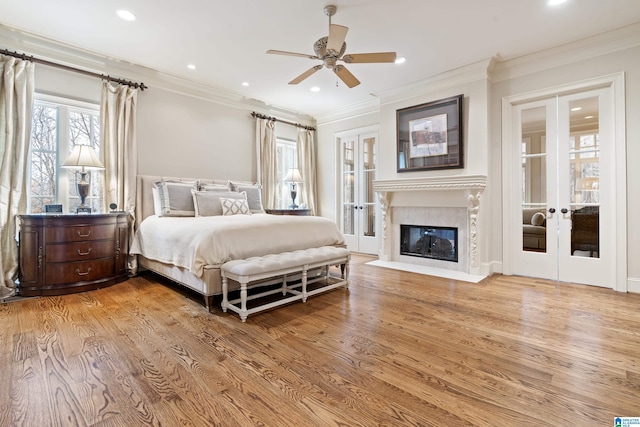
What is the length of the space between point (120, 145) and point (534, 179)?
5.37m

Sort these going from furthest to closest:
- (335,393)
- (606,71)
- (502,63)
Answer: (502,63)
(606,71)
(335,393)

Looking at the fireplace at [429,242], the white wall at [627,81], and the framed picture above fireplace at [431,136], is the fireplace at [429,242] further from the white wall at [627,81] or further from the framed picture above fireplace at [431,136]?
the white wall at [627,81]

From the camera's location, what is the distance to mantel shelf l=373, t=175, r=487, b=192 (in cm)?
398

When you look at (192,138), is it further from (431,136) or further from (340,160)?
(431,136)

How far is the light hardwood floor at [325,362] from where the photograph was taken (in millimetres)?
1425

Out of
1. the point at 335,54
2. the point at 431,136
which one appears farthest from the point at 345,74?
the point at 431,136

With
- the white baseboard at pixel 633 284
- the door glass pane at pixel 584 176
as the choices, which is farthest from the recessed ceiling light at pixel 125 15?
the white baseboard at pixel 633 284

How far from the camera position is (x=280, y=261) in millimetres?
2807

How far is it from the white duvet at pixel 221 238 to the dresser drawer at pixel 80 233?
1.23ft

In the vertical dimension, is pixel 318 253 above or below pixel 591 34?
below

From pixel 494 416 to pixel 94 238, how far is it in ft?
13.0

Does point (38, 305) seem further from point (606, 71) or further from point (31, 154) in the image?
point (606, 71)

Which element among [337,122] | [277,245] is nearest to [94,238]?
[277,245]

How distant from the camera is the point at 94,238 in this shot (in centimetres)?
345
